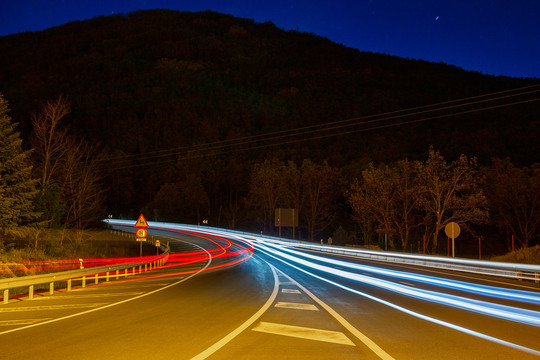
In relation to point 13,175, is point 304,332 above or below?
below

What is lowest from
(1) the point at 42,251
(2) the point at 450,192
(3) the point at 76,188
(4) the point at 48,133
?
(1) the point at 42,251

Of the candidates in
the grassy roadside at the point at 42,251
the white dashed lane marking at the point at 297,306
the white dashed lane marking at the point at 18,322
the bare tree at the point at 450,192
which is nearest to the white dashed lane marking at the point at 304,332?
the white dashed lane marking at the point at 297,306

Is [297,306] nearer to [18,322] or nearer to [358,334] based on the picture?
[358,334]

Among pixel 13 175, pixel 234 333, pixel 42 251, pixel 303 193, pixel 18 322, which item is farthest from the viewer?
pixel 303 193

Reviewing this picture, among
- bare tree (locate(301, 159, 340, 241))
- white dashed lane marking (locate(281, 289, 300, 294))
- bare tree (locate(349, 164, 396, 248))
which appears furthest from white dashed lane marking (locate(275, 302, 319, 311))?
bare tree (locate(301, 159, 340, 241))

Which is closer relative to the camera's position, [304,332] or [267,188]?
[304,332]

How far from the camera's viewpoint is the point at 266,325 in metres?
9.95

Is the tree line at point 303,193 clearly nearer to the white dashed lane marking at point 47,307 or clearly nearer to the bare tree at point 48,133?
the bare tree at point 48,133

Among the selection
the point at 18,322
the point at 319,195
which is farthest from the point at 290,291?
the point at 319,195

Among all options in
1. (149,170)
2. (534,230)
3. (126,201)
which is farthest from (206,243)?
(149,170)

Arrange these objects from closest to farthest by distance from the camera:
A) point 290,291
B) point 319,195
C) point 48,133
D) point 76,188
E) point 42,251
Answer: point 290,291 < point 42,251 < point 48,133 < point 76,188 < point 319,195

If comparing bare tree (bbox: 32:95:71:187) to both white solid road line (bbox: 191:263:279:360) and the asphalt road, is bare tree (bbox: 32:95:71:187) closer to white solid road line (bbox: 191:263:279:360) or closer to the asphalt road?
the asphalt road

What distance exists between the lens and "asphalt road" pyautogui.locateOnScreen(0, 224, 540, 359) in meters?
7.65

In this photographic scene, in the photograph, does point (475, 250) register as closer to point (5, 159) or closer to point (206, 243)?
point (206, 243)
